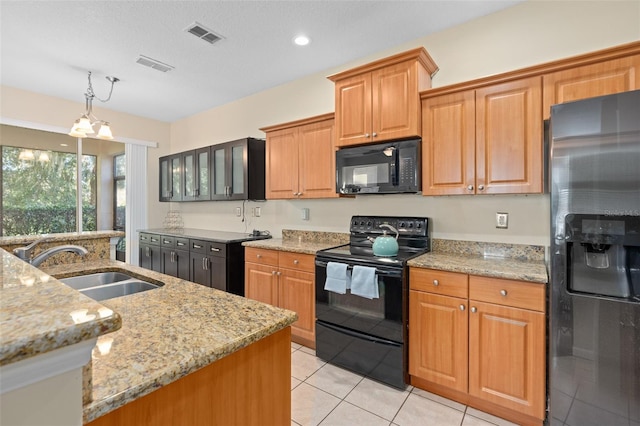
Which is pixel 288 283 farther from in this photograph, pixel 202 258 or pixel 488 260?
pixel 488 260

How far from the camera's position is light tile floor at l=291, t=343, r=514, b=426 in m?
1.91

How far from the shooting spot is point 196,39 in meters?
2.73

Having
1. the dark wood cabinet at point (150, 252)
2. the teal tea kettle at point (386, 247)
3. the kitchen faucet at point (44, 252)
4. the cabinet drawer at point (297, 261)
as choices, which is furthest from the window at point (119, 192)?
the teal tea kettle at point (386, 247)

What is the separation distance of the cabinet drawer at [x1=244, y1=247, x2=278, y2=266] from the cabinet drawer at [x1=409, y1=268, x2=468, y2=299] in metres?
1.33

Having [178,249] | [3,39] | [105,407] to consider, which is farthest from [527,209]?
[3,39]

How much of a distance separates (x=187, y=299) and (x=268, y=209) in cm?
266

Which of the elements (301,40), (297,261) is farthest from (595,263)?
(301,40)

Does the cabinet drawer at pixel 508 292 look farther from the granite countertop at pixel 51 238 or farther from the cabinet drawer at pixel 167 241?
the cabinet drawer at pixel 167 241

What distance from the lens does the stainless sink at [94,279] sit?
176cm

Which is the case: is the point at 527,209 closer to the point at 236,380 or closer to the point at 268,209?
the point at 236,380

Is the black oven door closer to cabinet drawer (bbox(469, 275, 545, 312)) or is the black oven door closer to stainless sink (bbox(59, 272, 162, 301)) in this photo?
cabinet drawer (bbox(469, 275, 545, 312))

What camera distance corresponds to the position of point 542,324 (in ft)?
5.72

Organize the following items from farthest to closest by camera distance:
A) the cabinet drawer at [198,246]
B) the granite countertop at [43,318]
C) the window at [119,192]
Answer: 1. the window at [119,192]
2. the cabinet drawer at [198,246]
3. the granite countertop at [43,318]

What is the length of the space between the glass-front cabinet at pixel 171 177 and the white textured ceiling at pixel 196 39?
1142mm
